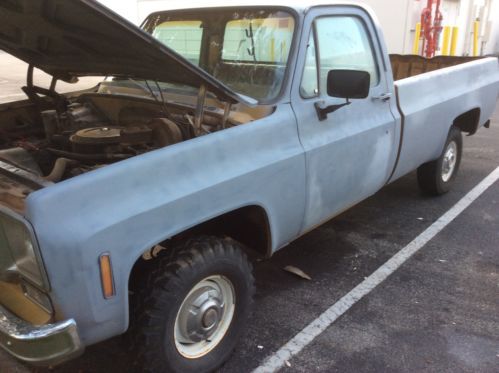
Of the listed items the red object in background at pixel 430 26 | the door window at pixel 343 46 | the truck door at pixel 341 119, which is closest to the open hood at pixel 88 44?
the truck door at pixel 341 119

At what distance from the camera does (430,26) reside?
13.4 meters

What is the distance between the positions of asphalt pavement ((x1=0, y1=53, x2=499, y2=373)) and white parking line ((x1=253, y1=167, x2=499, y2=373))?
39mm

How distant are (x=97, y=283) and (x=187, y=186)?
0.59 meters

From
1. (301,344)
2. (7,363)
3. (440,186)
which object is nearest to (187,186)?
(301,344)

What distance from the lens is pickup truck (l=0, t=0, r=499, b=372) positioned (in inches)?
78.7

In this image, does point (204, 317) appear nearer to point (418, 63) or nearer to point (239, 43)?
point (239, 43)

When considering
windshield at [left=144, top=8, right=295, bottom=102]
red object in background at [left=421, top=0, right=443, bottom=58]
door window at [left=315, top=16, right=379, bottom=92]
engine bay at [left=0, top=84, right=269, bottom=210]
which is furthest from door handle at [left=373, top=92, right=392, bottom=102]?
red object in background at [left=421, top=0, right=443, bottom=58]

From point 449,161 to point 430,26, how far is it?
9621 millimetres

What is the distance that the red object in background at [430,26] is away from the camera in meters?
13.2

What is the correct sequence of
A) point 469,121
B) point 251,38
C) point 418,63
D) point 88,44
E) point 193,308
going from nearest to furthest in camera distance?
point 193,308
point 88,44
point 251,38
point 469,121
point 418,63

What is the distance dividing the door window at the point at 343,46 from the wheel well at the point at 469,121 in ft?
6.49

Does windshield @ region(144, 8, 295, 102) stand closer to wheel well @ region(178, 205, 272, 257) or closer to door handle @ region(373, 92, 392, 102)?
wheel well @ region(178, 205, 272, 257)

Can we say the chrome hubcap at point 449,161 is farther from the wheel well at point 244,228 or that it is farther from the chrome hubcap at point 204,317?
the chrome hubcap at point 204,317

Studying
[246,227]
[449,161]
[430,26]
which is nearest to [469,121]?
[449,161]
